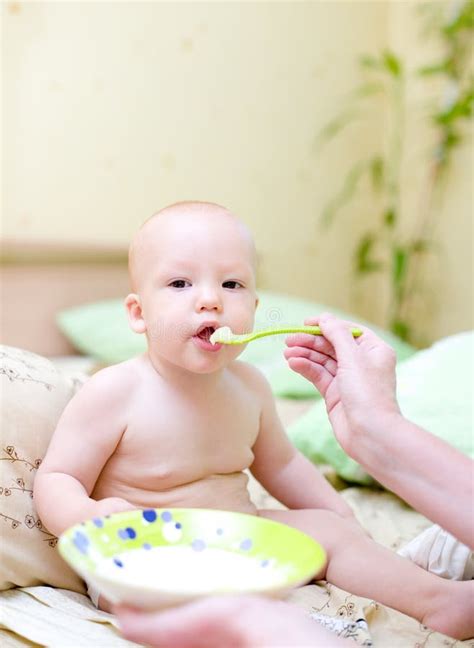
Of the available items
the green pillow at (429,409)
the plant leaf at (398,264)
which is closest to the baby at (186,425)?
the green pillow at (429,409)

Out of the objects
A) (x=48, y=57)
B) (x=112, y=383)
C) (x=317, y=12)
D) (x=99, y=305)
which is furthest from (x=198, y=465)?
(x=317, y=12)

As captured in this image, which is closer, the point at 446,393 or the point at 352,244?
the point at 446,393

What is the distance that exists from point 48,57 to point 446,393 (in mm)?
1728

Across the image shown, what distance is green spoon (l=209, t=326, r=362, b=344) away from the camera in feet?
2.96

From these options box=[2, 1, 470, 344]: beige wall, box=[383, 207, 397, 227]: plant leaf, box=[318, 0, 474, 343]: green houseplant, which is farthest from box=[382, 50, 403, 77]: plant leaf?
box=[383, 207, 397, 227]: plant leaf

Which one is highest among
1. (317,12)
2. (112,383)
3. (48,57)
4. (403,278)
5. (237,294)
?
(317,12)

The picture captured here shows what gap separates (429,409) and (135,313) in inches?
27.2

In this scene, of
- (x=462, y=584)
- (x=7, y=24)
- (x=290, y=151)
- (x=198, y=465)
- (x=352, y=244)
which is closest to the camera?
(x=462, y=584)

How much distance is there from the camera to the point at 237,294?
101 centimetres

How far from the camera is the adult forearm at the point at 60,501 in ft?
3.00

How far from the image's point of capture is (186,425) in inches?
41.3

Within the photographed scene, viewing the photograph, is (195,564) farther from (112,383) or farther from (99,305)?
(99,305)

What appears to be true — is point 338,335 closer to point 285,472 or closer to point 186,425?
point 186,425

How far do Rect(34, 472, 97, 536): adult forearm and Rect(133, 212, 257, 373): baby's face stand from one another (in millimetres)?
196
